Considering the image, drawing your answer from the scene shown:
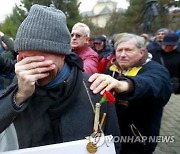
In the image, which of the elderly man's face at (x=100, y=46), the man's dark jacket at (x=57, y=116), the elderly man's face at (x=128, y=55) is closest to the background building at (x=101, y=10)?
the elderly man's face at (x=100, y=46)

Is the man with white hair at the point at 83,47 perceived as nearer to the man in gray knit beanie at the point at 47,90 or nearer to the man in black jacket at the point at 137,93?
the man in black jacket at the point at 137,93

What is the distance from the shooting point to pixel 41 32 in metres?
1.22

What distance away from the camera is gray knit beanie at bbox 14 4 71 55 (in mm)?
1206

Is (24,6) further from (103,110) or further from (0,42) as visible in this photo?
(103,110)

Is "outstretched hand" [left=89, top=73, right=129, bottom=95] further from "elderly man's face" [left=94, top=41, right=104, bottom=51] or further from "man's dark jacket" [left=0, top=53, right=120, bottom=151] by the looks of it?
"elderly man's face" [left=94, top=41, right=104, bottom=51]

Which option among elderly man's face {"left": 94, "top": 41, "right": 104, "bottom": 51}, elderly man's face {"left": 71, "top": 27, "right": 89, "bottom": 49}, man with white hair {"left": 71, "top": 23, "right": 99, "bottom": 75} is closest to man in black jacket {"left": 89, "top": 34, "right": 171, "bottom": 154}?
man with white hair {"left": 71, "top": 23, "right": 99, "bottom": 75}

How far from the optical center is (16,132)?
4.53 feet

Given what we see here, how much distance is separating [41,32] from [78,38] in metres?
2.08

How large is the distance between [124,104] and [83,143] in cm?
68

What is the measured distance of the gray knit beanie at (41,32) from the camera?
1206mm

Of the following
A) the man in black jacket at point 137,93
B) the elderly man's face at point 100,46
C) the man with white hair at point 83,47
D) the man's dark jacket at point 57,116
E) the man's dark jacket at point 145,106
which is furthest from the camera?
the elderly man's face at point 100,46

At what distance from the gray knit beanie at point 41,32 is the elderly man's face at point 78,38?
194cm

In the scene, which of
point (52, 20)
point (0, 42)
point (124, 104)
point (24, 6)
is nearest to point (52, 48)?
point (52, 20)

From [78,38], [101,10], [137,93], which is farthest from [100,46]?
[101,10]
